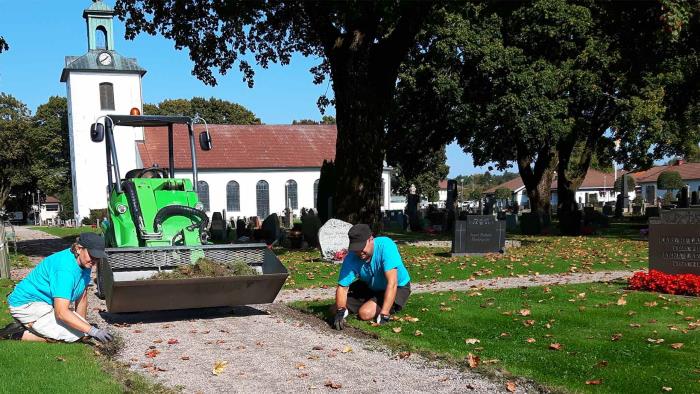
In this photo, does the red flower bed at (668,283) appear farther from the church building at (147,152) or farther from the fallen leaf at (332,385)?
the church building at (147,152)

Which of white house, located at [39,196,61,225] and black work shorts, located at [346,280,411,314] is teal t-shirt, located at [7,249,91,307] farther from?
white house, located at [39,196,61,225]

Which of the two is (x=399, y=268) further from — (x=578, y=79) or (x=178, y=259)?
(x=578, y=79)

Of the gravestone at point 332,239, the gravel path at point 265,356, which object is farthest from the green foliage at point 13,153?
the gravel path at point 265,356

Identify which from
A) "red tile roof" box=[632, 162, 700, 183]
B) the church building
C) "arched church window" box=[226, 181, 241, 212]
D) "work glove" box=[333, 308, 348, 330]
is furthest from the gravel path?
"red tile roof" box=[632, 162, 700, 183]

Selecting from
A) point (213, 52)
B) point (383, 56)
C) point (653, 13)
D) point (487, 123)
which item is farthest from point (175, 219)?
point (487, 123)

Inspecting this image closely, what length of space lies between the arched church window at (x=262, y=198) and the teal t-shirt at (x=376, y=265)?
55470 millimetres

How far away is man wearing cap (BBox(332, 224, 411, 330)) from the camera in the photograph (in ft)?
29.6

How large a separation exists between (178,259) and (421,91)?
26010mm

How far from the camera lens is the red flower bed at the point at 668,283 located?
1135cm

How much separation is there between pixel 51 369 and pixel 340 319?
11.7ft

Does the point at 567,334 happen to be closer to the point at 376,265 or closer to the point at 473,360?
the point at 473,360

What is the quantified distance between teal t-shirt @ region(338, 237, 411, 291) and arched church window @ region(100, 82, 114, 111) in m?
57.5

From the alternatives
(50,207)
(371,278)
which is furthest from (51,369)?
(50,207)

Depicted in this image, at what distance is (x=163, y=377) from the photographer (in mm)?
7004
